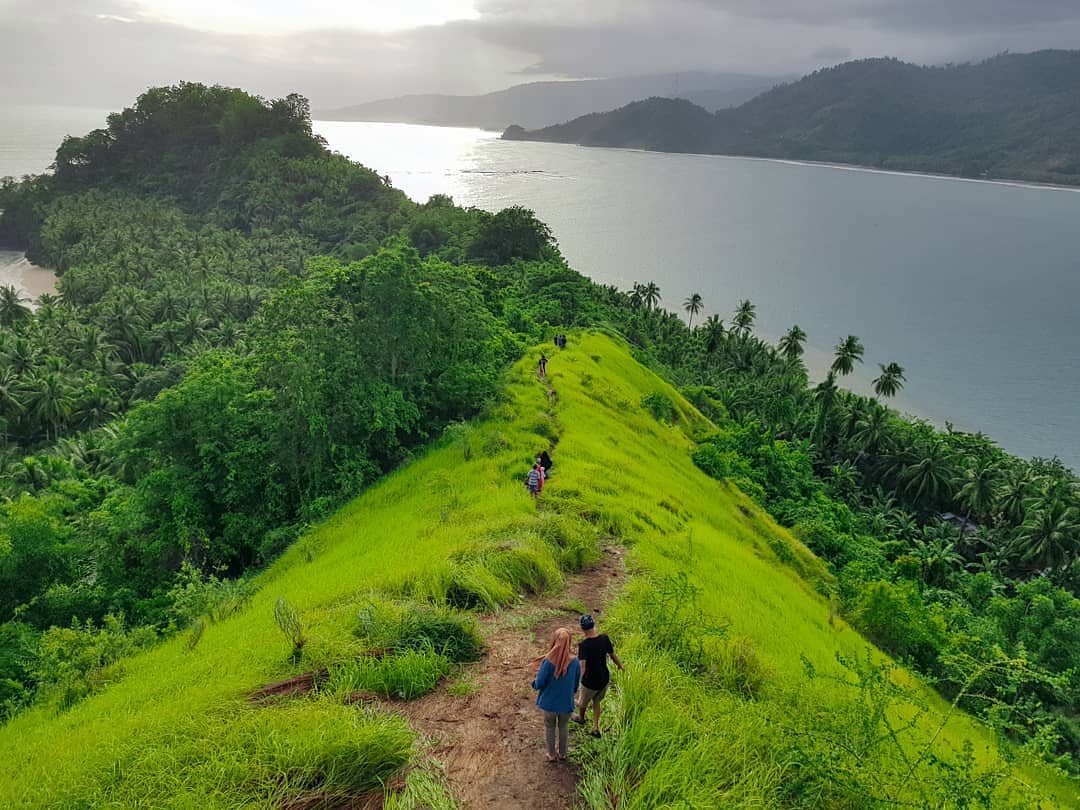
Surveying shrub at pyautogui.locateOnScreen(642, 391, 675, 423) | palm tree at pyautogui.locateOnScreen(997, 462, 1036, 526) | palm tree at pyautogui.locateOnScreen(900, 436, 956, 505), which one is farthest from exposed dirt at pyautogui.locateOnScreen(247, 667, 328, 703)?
palm tree at pyautogui.locateOnScreen(900, 436, 956, 505)

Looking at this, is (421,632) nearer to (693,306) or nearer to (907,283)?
(693,306)

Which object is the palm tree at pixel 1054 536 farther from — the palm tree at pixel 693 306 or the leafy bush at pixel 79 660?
the leafy bush at pixel 79 660

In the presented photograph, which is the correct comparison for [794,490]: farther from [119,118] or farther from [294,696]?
[119,118]

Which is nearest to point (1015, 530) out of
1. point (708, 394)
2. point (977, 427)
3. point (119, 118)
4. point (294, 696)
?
point (708, 394)

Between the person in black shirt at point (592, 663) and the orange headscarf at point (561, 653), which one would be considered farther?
the person in black shirt at point (592, 663)

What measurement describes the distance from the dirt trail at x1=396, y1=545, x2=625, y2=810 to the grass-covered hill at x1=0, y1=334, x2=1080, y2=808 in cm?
31

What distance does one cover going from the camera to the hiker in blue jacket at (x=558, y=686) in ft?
22.6

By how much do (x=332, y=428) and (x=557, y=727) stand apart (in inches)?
656

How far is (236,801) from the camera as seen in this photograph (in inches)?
251

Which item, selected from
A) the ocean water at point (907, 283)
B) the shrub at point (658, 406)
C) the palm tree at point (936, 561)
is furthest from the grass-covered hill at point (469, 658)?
the ocean water at point (907, 283)

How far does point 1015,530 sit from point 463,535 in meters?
61.1

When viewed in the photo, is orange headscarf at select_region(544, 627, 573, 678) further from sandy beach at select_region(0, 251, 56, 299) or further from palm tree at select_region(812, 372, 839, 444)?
sandy beach at select_region(0, 251, 56, 299)

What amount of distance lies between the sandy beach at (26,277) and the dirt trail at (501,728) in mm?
113890

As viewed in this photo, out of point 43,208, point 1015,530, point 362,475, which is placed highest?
point 43,208
